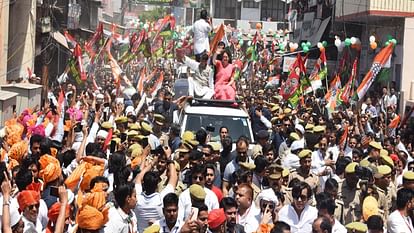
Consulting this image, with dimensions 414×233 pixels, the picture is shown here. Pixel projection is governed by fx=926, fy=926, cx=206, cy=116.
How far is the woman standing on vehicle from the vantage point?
16125 millimetres

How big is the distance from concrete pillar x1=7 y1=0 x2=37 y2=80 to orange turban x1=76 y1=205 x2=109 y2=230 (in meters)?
21.7

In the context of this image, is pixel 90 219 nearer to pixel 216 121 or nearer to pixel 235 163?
pixel 235 163

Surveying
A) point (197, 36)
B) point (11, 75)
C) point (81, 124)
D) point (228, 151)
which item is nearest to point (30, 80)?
point (11, 75)

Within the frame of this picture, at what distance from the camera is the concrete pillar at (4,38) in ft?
80.4

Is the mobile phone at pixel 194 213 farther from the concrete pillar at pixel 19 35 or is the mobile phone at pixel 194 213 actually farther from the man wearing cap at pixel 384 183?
the concrete pillar at pixel 19 35

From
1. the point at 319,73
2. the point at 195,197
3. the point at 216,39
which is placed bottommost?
the point at 195,197

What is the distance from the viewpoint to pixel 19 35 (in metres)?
27.9

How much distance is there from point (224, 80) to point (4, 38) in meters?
10.6

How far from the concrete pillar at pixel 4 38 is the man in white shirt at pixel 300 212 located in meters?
17.4

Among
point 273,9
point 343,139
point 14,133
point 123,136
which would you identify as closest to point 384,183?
point 343,139

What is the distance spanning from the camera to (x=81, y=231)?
649 centimetres

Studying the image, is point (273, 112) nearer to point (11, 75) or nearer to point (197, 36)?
point (197, 36)

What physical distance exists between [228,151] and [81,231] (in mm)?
4866

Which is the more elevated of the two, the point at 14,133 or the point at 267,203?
the point at 14,133
